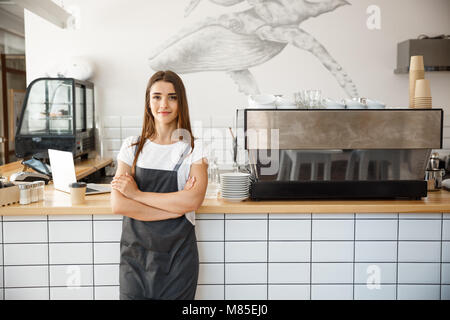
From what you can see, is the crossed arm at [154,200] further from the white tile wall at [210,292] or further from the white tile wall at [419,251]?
the white tile wall at [419,251]

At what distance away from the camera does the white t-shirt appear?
1867mm

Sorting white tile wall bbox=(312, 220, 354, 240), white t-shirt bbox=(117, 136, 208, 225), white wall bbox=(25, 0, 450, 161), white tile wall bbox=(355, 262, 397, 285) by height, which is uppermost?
white wall bbox=(25, 0, 450, 161)

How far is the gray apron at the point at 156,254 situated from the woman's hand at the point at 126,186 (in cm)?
6

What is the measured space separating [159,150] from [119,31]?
3.03m

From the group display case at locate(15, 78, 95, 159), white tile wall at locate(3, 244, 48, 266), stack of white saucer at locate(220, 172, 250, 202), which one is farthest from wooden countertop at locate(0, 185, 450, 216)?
display case at locate(15, 78, 95, 159)

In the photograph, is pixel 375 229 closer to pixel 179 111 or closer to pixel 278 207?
pixel 278 207

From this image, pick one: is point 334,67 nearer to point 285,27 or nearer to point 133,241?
point 285,27

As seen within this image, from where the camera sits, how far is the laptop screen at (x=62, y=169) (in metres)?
2.31

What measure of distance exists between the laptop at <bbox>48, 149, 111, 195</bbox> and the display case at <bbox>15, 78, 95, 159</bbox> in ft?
5.11

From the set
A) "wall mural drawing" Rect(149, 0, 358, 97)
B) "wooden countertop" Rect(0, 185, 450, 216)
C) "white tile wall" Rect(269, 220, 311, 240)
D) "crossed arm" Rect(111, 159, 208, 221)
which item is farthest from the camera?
"wall mural drawing" Rect(149, 0, 358, 97)

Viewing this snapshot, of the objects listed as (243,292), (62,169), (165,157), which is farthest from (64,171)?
(243,292)

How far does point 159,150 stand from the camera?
6.18ft

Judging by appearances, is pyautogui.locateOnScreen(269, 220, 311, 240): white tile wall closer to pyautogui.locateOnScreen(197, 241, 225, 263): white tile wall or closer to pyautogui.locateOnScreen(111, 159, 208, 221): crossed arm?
pyautogui.locateOnScreen(197, 241, 225, 263): white tile wall
